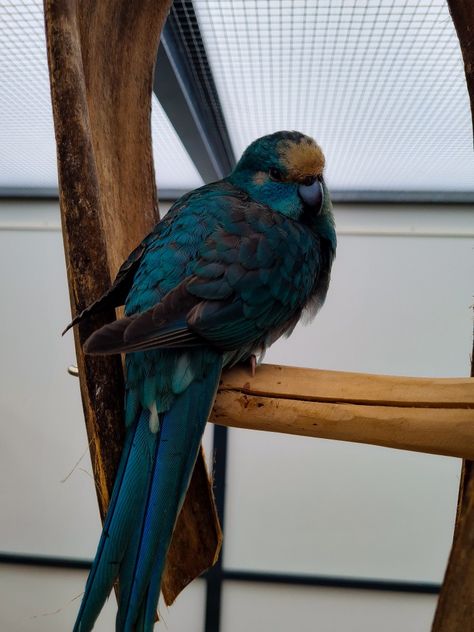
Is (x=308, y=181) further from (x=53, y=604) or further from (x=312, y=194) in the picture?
(x=53, y=604)

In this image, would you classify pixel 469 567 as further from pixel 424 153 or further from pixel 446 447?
pixel 424 153

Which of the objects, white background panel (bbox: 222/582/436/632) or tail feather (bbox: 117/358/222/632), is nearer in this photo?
tail feather (bbox: 117/358/222/632)

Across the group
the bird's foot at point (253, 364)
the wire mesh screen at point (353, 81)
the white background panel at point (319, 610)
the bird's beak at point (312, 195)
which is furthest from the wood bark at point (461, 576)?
the white background panel at point (319, 610)

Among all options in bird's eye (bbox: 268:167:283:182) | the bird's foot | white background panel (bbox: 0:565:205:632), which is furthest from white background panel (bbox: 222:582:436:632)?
bird's eye (bbox: 268:167:283:182)

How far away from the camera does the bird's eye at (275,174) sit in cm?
69

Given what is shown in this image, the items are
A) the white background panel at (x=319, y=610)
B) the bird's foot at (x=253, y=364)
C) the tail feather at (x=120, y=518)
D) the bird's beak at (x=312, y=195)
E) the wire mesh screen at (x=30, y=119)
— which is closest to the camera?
the tail feather at (x=120, y=518)

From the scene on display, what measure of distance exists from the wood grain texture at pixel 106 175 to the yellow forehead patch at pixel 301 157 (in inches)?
7.0

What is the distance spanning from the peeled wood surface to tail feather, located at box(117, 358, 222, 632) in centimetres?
4

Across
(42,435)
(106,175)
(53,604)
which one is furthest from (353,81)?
(53,604)

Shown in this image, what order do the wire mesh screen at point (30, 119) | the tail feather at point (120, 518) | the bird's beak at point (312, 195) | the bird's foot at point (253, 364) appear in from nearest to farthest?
the tail feather at point (120, 518), the bird's foot at point (253, 364), the bird's beak at point (312, 195), the wire mesh screen at point (30, 119)

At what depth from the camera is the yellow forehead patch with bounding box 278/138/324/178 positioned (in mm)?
676

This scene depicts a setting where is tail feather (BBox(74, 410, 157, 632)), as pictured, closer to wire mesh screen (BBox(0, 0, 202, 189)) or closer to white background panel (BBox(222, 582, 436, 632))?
wire mesh screen (BBox(0, 0, 202, 189))

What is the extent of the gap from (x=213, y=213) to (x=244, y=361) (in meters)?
0.18

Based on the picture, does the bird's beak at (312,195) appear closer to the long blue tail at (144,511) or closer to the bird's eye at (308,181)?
the bird's eye at (308,181)
